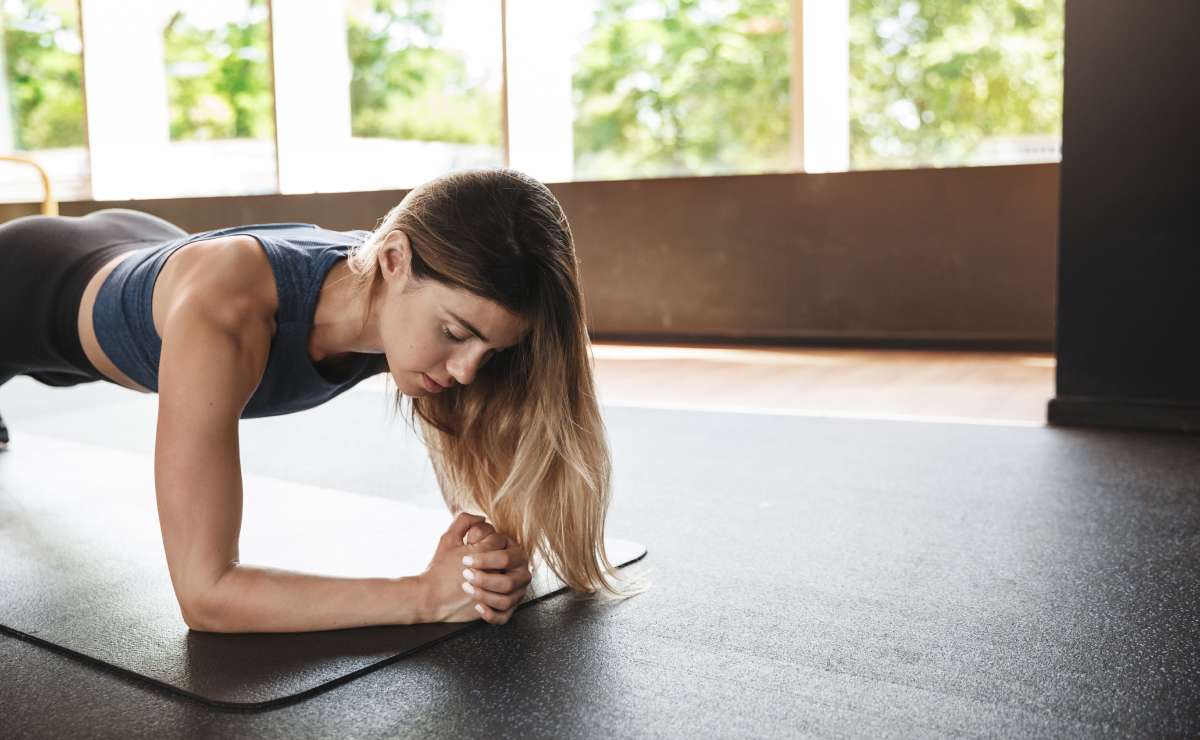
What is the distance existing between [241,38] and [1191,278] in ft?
16.6

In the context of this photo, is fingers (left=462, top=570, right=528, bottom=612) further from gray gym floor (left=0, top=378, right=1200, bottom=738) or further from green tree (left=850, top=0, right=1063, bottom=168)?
green tree (left=850, top=0, right=1063, bottom=168)

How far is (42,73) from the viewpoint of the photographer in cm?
659

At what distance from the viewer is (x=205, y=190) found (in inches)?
235

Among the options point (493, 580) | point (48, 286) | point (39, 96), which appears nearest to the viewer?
point (493, 580)

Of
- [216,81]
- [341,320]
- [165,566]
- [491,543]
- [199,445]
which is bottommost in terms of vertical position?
[165,566]

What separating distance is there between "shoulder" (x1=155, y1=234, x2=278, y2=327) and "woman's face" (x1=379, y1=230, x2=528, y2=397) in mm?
151

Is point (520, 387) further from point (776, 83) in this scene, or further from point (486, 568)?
point (776, 83)

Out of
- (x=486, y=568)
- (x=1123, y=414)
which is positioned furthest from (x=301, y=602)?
(x=1123, y=414)

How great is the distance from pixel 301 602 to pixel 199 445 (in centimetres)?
21

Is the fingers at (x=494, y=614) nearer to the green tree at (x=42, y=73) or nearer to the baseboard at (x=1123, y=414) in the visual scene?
the baseboard at (x=1123, y=414)

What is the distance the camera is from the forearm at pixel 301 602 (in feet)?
3.98

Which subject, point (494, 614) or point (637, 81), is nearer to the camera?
point (494, 614)

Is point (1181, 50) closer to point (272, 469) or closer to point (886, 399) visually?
point (886, 399)

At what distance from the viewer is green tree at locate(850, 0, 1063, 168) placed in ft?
14.3
